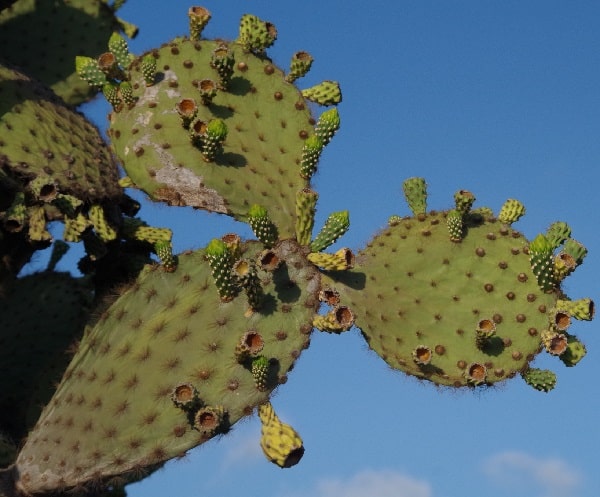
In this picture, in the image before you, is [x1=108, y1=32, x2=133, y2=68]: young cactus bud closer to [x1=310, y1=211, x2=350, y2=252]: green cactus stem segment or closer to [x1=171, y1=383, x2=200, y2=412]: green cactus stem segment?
[x1=310, y1=211, x2=350, y2=252]: green cactus stem segment

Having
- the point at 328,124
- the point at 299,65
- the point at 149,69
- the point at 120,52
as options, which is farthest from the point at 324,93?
the point at 120,52

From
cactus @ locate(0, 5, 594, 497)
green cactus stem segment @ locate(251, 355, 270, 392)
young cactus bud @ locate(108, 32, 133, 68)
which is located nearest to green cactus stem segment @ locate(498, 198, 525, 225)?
cactus @ locate(0, 5, 594, 497)

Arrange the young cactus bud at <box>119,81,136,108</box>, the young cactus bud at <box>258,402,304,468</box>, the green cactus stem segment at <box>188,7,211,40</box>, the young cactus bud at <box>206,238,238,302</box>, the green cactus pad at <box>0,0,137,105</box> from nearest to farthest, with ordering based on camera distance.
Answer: the young cactus bud at <box>258,402,304,468</box> < the young cactus bud at <box>206,238,238,302</box> < the young cactus bud at <box>119,81,136,108</box> < the green cactus stem segment at <box>188,7,211,40</box> < the green cactus pad at <box>0,0,137,105</box>

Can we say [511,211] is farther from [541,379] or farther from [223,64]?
[223,64]

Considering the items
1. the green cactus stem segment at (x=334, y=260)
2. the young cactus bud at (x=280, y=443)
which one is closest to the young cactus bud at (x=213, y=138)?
the green cactus stem segment at (x=334, y=260)

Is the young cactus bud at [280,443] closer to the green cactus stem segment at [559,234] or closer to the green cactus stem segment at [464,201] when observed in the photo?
the green cactus stem segment at [464,201]
